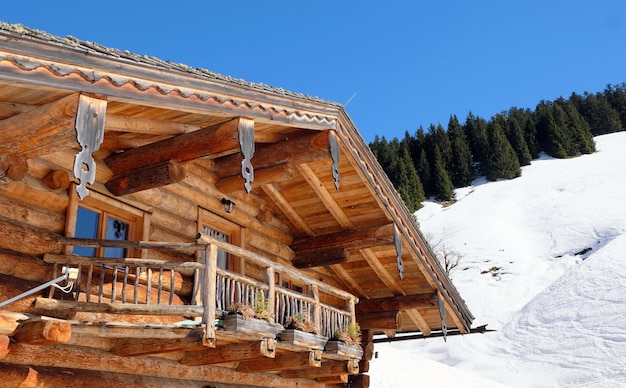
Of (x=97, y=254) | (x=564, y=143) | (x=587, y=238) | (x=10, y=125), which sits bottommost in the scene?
(x=97, y=254)

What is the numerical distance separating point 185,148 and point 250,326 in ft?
9.12

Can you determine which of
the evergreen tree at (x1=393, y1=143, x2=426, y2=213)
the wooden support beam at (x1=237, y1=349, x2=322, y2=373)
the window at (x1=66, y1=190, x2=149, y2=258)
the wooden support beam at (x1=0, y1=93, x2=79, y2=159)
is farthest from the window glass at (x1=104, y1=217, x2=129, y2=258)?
the evergreen tree at (x1=393, y1=143, x2=426, y2=213)

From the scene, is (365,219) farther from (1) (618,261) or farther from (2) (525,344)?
(1) (618,261)

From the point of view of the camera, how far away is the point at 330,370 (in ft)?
42.1

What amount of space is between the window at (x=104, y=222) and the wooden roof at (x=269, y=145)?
17.0 inches

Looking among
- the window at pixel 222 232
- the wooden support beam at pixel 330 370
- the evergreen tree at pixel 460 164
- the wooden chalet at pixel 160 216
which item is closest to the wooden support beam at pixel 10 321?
the wooden chalet at pixel 160 216

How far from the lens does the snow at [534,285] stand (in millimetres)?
40375

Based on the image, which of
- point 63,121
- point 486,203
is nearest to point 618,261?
point 486,203

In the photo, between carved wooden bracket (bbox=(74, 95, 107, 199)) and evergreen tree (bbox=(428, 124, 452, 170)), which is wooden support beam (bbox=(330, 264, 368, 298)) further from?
evergreen tree (bbox=(428, 124, 452, 170))

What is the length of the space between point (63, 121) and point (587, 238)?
6226 centimetres

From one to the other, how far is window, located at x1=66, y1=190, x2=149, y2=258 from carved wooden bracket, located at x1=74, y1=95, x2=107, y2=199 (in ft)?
9.40

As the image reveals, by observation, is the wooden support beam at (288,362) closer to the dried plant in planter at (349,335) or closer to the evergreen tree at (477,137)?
the dried plant in planter at (349,335)

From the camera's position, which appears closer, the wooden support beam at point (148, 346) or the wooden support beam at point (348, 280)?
the wooden support beam at point (148, 346)

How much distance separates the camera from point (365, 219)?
1425cm
